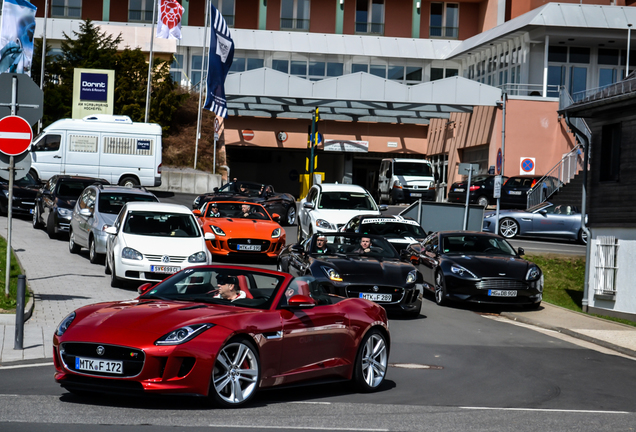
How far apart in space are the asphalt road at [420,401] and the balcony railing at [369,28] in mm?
49994

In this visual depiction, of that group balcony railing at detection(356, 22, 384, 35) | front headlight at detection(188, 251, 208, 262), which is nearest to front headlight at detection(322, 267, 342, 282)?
front headlight at detection(188, 251, 208, 262)

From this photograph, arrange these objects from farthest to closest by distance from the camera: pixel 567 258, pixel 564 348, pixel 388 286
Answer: pixel 567 258
pixel 388 286
pixel 564 348

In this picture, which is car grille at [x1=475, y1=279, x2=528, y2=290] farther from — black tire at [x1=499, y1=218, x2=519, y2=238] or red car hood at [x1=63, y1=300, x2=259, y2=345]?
black tire at [x1=499, y1=218, x2=519, y2=238]

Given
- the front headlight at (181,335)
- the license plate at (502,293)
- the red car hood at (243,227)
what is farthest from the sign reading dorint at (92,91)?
the front headlight at (181,335)

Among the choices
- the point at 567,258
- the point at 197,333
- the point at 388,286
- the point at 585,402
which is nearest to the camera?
the point at 197,333

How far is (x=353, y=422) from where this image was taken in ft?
23.5

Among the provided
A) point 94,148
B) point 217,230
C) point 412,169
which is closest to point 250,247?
point 217,230

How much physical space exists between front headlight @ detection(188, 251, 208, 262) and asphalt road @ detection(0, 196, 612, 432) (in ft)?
15.7

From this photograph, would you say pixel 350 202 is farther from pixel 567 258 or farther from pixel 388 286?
pixel 388 286

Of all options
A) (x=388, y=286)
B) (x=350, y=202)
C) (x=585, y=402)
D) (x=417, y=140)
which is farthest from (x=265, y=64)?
(x=585, y=402)

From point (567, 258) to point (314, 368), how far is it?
2011 cm

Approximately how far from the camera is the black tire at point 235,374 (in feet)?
23.4

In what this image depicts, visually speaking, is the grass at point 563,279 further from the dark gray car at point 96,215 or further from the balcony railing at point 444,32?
the balcony railing at point 444,32

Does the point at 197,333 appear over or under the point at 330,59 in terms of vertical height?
under
